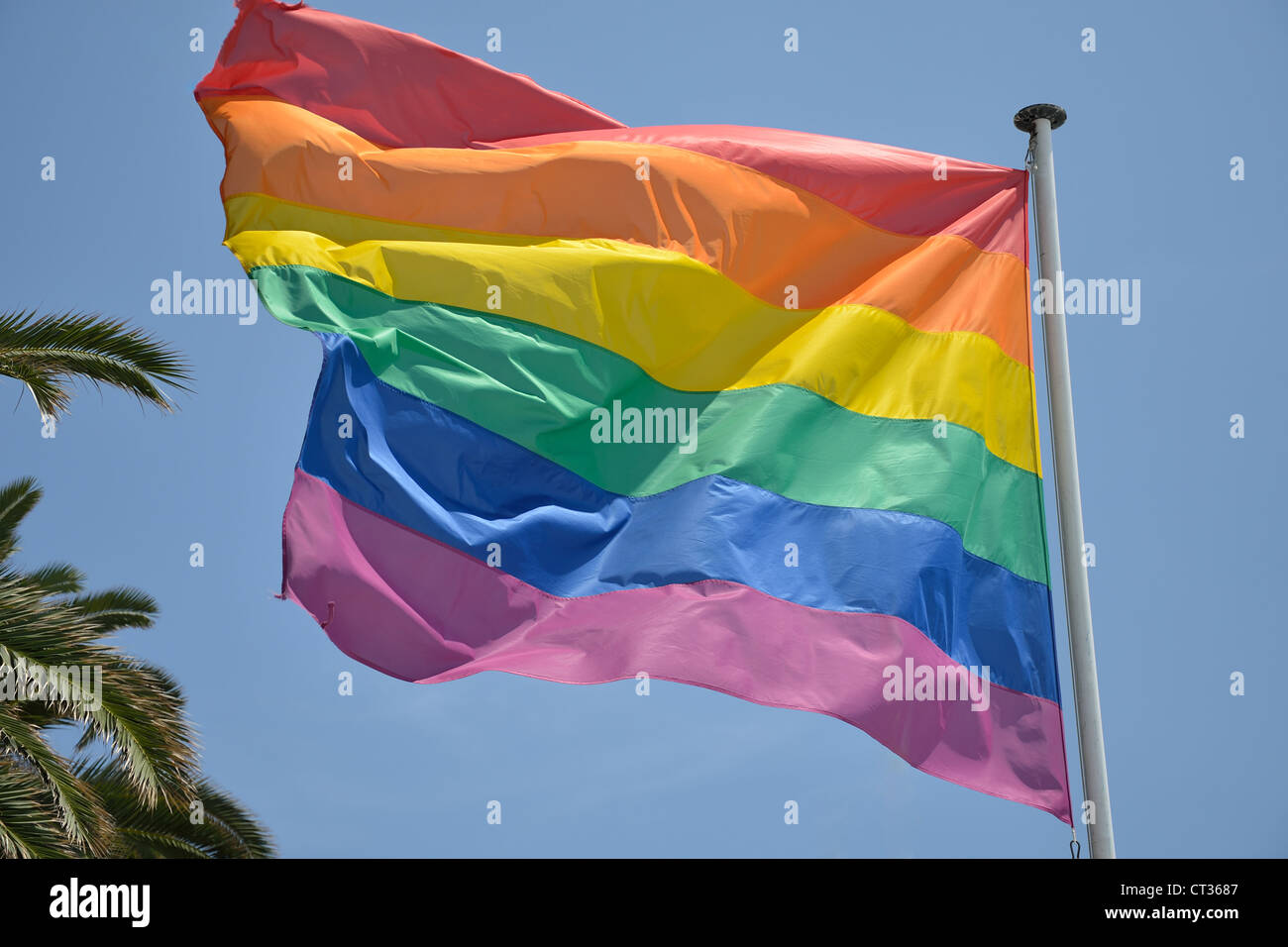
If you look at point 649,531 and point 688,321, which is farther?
point 688,321

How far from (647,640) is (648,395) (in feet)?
6.68

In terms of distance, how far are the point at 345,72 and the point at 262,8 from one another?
73 centimetres

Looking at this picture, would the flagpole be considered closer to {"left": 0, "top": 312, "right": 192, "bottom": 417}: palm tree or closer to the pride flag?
the pride flag

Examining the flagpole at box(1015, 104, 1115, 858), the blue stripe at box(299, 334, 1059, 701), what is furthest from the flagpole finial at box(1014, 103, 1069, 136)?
the blue stripe at box(299, 334, 1059, 701)

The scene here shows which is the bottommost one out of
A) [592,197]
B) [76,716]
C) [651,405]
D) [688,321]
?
[76,716]

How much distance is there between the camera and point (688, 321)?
1040 cm

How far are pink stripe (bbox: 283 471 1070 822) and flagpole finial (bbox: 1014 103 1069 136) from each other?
136 inches

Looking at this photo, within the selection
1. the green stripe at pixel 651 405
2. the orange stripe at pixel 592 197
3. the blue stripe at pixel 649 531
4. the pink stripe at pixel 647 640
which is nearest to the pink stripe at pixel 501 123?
the orange stripe at pixel 592 197

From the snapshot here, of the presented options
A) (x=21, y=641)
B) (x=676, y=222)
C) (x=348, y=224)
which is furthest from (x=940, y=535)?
(x=21, y=641)

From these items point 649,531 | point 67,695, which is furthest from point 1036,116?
point 67,695

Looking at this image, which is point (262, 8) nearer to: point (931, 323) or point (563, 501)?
point (563, 501)

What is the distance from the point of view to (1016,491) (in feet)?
31.3

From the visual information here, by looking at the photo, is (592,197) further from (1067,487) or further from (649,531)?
(1067,487)

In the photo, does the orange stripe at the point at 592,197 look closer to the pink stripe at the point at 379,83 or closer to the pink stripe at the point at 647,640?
the pink stripe at the point at 379,83
